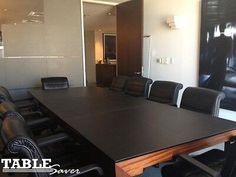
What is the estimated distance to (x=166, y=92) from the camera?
319cm

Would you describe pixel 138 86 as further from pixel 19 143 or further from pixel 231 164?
pixel 19 143

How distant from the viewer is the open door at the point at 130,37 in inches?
193

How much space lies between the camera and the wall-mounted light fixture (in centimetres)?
413

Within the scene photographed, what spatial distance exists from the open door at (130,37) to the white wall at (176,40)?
330mm

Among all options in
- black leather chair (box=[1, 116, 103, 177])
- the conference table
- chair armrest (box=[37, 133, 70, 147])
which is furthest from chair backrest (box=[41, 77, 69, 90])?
black leather chair (box=[1, 116, 103, 177])

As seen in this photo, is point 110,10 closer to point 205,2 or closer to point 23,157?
point 205,2

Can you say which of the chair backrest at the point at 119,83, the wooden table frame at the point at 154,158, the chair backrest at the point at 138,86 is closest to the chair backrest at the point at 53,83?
the chair backrest at the point at 119,83

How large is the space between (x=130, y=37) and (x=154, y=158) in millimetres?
4043

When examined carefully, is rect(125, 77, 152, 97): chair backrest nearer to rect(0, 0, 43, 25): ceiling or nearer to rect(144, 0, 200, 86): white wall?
rect(144, 0, 200, 86): white wall

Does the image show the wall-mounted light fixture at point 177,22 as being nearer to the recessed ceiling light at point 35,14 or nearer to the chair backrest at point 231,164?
the recessed ceiling light at point 35,14

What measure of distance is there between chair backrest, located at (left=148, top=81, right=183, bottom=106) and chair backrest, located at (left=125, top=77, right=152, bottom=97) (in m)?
0.24

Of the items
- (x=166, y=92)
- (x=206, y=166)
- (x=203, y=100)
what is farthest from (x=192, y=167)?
(x=166, y=92)

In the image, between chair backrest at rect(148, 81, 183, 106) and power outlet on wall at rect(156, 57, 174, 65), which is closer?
chair backrest at rect(148, 81, 183, 106)

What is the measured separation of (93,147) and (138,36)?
12.2ft
